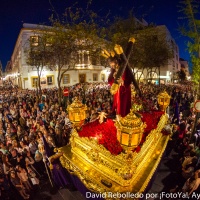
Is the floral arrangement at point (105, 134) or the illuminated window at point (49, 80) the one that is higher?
the illuminated window at point (49, 80)

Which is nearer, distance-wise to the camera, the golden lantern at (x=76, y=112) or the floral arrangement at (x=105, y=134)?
the floral arrangement at (x=105, y=134)

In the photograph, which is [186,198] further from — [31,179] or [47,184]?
[31,179]

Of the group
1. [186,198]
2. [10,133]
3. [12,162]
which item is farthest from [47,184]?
[186,198]

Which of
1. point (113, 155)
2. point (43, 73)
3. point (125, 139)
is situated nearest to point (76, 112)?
point (113, 155)

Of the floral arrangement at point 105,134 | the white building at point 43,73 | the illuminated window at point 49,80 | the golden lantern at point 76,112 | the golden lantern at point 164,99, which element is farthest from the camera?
the illuminated window at point 49,80

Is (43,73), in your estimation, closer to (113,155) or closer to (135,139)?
(113,155)

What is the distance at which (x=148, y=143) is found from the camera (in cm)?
466

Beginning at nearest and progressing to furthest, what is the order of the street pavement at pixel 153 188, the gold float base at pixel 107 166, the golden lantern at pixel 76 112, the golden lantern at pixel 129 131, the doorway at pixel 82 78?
the golden lantern at pixel 129 131, the gold float base at pixel 107 166, the golden lantern at pixel 76 112, the street pavement at pixel 153 188, the doorway at pixel 82 78

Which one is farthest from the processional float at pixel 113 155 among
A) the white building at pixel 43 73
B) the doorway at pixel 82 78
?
the doorway at pixel 82 78

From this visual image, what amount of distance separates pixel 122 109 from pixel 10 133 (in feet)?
21.2

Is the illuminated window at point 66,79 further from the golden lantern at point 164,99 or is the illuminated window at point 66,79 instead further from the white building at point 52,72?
the golden lantern at point 164,99

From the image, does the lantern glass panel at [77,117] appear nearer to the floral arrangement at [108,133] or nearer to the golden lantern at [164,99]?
the floral arrangement at [108,133]

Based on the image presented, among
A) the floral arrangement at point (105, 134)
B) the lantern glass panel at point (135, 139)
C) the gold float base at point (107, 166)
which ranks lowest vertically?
the gold float base at point (107, 166)

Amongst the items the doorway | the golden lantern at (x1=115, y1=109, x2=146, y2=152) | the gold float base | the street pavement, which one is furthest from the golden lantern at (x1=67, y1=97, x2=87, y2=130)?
the doorway
